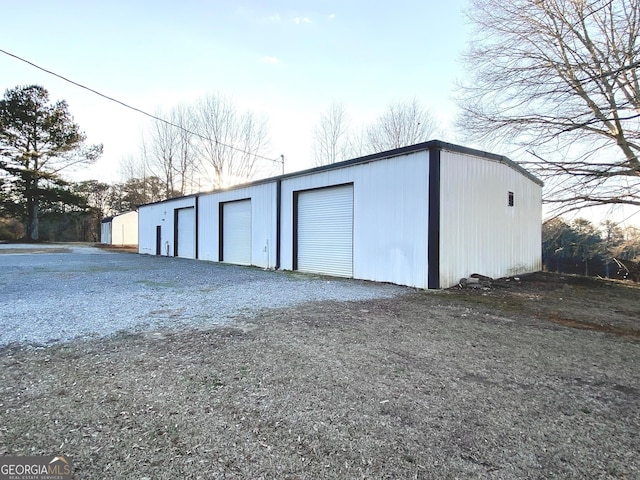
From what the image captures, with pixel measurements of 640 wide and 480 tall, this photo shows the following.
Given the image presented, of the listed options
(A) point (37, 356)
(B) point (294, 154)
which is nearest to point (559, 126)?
(A) point (37, 356)

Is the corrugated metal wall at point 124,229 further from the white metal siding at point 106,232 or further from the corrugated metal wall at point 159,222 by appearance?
the corrugated metal wall at point 159,222

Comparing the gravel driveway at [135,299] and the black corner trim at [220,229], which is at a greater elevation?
the black corner trim at [220,229]

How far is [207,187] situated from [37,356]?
86.9 feet

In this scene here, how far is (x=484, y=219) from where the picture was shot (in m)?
8.97

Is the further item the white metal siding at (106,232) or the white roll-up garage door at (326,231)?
the white metal siding at (106,232)

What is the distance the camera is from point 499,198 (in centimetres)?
961

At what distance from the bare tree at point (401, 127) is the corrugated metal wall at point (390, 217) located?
48.5ft

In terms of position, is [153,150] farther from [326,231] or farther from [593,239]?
[593,239]

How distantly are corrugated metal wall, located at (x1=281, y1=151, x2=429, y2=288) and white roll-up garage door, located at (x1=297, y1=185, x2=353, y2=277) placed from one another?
1.06 feet

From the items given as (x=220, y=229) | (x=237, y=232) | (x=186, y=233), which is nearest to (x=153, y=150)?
(x=186, y=233)

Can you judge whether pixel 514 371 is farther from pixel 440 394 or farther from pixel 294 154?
pixel 294 154

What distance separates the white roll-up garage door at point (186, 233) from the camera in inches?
689

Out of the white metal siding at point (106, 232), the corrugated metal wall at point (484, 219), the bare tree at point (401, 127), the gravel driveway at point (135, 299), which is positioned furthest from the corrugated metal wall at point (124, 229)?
the corrugated metal wall at point (484, 219)

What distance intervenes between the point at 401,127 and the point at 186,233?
50.3ft
